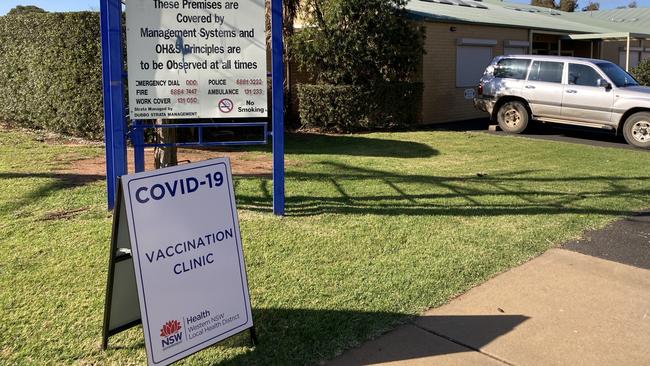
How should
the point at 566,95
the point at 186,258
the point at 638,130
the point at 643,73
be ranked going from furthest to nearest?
the point at 643,73 < the point at 566,95 < the point at 638,130 < the point at 186,258

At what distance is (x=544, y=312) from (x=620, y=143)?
10.3m

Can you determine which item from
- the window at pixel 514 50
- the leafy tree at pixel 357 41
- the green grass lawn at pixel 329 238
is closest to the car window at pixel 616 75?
the green grass lawn at pixel 329 238

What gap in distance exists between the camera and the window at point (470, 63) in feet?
57.8

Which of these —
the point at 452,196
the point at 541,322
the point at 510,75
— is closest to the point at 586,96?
the point at 510,75

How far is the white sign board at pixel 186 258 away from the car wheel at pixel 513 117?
1185cm

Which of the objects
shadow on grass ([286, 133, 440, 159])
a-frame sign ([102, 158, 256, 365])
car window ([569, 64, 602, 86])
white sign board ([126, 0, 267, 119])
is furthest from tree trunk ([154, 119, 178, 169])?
car window ([569, 64, 602, 86])

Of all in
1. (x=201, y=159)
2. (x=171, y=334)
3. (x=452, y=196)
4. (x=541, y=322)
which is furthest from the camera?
(x=201, y=159)

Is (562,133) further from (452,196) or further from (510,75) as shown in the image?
(452,196)

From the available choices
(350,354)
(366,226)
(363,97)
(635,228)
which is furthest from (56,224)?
(363,97)

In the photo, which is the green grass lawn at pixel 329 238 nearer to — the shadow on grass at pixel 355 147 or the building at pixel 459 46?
the shadow on grass at pixel 355 147

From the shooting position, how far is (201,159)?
9.82 meters

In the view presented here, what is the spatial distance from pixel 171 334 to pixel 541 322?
2.39 meters

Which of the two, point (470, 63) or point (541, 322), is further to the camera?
point (470, 63)

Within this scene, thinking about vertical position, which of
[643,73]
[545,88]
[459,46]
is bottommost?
[545,88]
